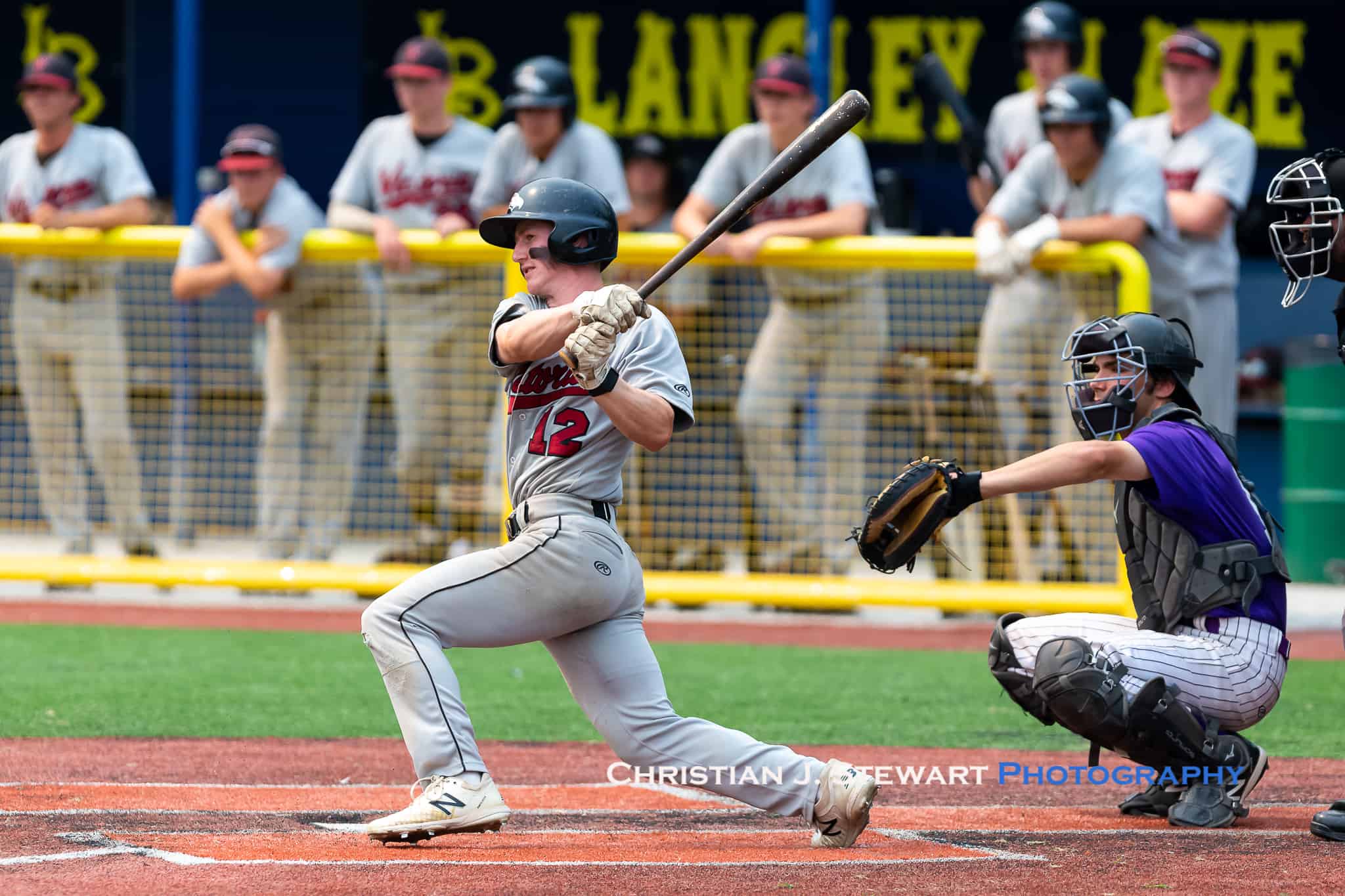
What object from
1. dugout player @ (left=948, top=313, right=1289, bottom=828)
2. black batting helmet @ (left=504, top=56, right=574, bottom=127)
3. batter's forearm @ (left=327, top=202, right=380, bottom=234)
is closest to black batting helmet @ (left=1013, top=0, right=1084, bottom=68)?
black batting helmet @ (left=504, top=56, right=574, bottom=127)

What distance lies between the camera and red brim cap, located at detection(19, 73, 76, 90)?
882cm

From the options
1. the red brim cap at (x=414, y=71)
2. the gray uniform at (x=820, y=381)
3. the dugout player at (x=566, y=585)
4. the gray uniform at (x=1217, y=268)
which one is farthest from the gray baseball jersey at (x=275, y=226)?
the dugout player at (x=566, y=585)

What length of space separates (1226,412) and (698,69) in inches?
215

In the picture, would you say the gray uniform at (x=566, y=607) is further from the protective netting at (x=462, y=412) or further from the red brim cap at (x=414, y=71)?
the red brim cap at (x=414, y=71)

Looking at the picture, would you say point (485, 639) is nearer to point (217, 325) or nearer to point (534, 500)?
point (534, 500)

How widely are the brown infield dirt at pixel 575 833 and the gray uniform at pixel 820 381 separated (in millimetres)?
2561

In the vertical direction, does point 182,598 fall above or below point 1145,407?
below

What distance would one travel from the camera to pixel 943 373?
8.39m

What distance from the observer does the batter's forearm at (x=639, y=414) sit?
13.6ft

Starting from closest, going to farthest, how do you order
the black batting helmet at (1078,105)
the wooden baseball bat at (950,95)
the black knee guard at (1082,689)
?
the black knee guard at (1082,689)
the black batting helmet at (1078,105)
the wooden baseball bat at (950,95)

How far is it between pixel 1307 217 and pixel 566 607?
212cm

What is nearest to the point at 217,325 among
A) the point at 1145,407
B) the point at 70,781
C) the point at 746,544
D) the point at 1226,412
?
the point at 746,544

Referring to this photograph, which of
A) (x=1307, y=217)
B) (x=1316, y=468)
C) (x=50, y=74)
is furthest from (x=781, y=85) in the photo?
(x=1316, y=468)

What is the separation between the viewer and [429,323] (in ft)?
27.9
